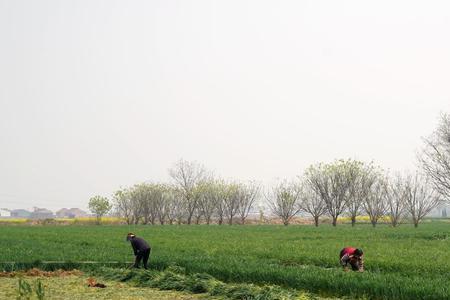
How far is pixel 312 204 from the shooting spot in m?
88.8

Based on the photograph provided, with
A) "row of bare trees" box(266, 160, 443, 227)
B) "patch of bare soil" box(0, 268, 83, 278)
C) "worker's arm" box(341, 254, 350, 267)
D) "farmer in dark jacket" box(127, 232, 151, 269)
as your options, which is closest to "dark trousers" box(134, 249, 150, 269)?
"farmer in dark jacket" box(127, 232, 151, 269)

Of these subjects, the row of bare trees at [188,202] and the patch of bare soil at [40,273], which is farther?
the row of bare trees at [188,202]

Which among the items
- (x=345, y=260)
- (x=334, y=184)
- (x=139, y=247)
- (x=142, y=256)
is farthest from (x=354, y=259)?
(x=334, y=184)

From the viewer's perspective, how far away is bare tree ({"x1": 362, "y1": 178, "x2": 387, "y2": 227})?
267 ft

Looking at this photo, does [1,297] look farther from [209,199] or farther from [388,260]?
[209,199]

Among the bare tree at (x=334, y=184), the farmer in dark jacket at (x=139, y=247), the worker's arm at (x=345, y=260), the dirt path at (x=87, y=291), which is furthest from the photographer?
the bare tree at (x=334, y=184)

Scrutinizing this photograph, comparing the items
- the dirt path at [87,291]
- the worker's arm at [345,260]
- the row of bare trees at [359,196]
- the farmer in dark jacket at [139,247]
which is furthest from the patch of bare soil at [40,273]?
the row of bare trees at [359,196]

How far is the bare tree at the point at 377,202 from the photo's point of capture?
8150cm

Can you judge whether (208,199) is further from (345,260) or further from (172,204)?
(345,260)

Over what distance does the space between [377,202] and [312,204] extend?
11021 mm

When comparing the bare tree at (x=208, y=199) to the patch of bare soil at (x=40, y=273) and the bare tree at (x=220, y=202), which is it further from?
the patch of bare soil at (x=40, y=273)

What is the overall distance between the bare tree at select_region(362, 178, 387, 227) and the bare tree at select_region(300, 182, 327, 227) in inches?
269

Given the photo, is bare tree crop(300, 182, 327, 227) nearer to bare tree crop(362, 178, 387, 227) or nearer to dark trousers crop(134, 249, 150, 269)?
bare tree crop(362, 178, 387, 227)

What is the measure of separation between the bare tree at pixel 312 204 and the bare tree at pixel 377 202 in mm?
6831
